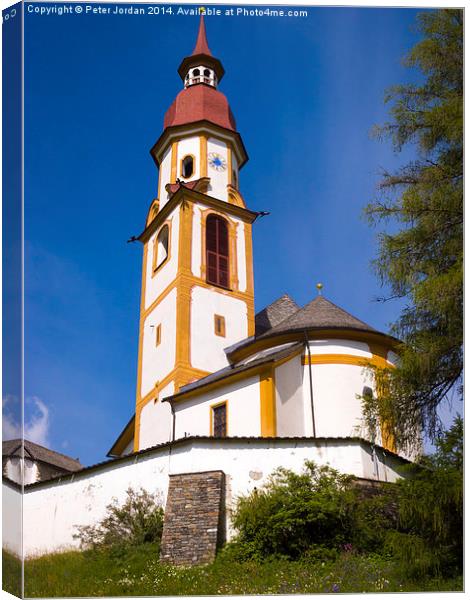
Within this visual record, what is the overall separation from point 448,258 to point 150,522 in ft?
25.6

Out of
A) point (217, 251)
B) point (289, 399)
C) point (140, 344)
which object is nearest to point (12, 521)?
point (289, 399)

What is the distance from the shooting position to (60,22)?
13172 millimetres

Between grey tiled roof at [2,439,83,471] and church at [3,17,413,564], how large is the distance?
0.51 metres

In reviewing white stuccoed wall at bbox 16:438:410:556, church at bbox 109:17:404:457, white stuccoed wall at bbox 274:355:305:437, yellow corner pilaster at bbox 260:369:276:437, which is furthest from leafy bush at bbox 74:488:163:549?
white stuccoed wall at bbox 274:355:305:437

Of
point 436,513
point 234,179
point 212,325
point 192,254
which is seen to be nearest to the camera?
point 436,513

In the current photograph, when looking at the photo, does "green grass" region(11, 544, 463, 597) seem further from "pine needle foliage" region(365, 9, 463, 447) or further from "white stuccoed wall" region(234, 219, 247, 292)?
"white stuccoed wall" region(234, 219, 247, 292)

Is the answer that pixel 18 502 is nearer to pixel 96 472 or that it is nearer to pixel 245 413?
pixel 96 472

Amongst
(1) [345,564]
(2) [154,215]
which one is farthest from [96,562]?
(2) [154,215]

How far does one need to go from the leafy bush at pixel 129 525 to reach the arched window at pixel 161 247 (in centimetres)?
1245

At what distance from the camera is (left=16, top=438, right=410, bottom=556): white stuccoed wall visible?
16.2 metres

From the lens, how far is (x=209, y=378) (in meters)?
22.9

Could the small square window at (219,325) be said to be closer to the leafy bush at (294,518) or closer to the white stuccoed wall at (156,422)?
the white stuccoed wall at (156,422)

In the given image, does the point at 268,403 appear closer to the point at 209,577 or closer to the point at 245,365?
the point at 245,365

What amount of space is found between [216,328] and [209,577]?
511 inches
